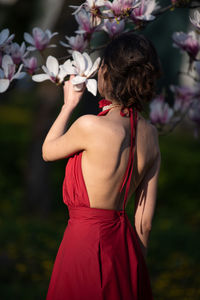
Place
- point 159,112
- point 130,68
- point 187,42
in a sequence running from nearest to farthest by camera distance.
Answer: point 130,68
point 187,42
point 159,112

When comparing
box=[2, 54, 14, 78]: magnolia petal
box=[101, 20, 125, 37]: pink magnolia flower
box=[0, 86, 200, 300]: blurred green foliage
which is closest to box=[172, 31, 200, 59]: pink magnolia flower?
box=[101, 20, 125, 37]: pink magnolia flower

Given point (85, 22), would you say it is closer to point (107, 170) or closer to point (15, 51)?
point (15, 51)

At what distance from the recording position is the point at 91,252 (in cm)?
187

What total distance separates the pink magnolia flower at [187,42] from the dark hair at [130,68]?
0.58 m

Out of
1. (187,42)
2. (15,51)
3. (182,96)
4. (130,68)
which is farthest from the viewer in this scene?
(182,96)

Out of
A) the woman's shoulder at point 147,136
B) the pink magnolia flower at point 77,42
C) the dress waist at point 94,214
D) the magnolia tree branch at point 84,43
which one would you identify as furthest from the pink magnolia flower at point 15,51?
the dress waist at point 94,214

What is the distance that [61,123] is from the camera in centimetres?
190

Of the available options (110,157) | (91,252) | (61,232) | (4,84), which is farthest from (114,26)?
(61,232)

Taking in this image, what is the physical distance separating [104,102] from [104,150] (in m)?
0.24

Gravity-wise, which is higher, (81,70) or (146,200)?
(81,70)

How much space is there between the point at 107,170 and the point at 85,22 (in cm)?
79

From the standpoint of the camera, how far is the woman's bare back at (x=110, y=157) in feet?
5.91

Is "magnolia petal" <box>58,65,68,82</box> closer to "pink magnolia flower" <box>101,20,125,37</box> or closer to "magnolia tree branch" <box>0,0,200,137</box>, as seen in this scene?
"magnolia tree branch" <box>0,0,200,137</box>

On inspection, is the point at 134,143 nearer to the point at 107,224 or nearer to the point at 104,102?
the point at 104,102
